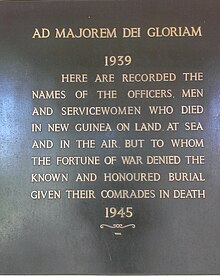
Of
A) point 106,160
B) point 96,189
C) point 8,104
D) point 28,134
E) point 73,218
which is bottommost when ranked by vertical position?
point 73,218

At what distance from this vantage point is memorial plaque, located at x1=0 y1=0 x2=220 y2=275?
2936 mm

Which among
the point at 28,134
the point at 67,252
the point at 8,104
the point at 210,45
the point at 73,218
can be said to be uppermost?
the point at 210,45

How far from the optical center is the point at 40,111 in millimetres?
2990

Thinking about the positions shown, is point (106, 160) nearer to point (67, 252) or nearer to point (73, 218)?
point (73, 218)

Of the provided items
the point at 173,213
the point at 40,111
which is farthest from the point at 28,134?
the point at 173,213

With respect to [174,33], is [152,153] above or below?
below

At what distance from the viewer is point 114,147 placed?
296 cm

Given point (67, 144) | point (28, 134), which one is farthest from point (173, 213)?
point (28, 134)

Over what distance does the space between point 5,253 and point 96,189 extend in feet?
2.50

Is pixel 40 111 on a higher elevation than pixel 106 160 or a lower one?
higher

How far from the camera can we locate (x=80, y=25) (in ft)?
9.98

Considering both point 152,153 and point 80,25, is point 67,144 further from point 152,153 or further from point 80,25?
point 80,25

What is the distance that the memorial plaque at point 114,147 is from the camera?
294 cm

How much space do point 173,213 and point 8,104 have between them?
1363 millimetres
